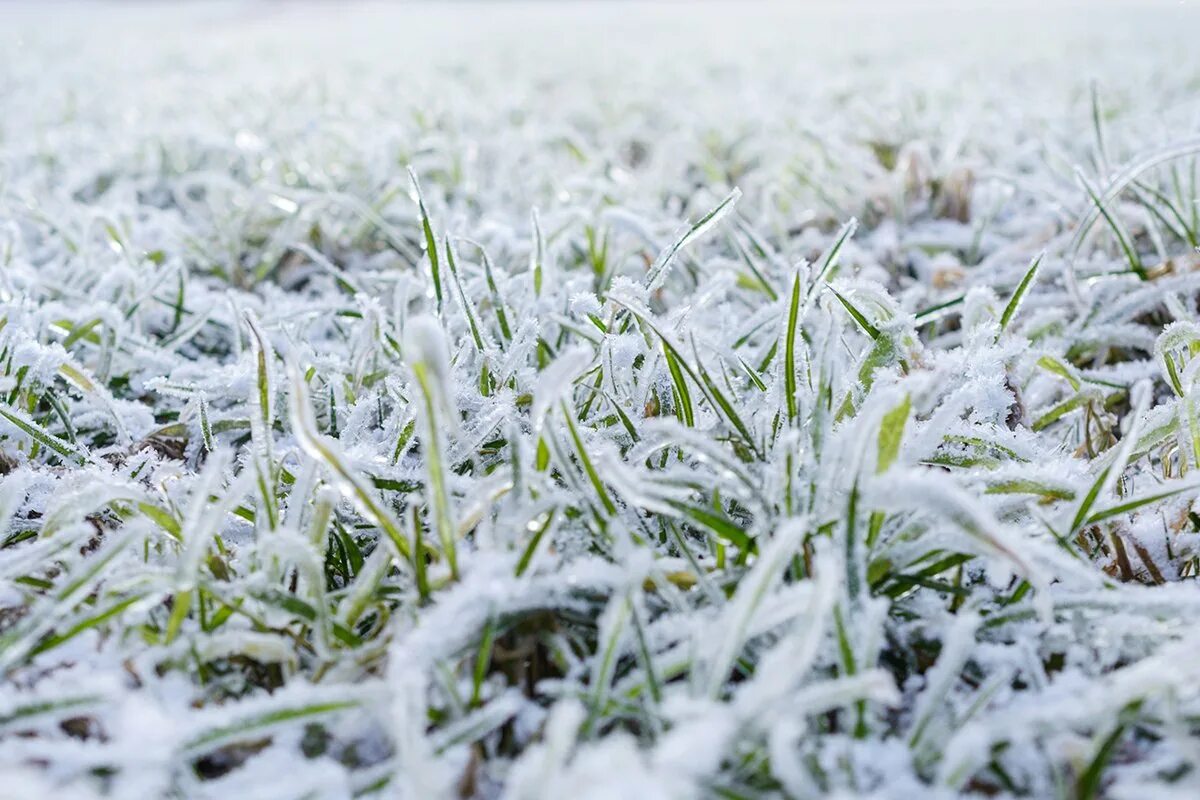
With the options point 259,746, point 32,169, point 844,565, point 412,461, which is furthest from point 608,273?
point 32,169

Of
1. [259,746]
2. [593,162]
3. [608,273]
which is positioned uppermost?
[593,162]

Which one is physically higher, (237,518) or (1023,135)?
(1023,135)

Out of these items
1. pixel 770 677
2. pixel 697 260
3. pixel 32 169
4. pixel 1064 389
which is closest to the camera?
pixel 770 677

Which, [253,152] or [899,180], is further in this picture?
[253,152]

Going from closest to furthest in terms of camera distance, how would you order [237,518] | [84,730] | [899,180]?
[84,730] < [237,518] < [899,180]

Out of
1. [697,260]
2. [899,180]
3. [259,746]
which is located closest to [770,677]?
[259,746]

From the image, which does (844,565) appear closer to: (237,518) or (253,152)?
(237,518)

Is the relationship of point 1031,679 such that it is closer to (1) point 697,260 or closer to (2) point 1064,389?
(2) point 1064,389
